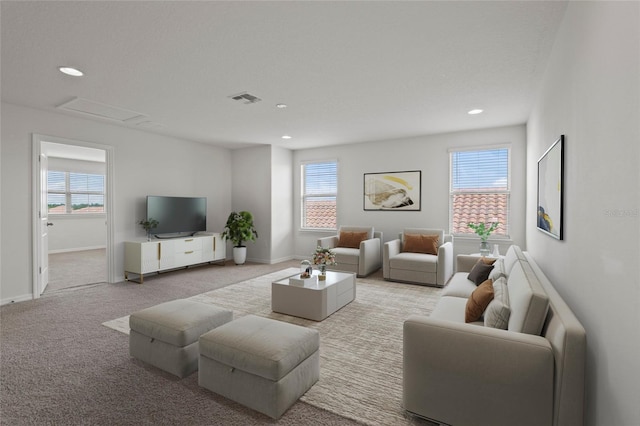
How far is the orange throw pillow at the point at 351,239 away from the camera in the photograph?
5.70 m

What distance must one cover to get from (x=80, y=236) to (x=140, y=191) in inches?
193

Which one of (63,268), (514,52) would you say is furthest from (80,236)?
(514,52)

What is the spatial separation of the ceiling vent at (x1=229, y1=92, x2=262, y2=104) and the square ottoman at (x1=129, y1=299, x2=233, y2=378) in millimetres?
2419

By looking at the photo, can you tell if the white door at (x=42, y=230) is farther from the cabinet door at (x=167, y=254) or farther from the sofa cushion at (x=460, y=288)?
the sofa cushion at (x=460, y=288)

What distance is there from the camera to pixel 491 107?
162 inches

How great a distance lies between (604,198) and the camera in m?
1.41

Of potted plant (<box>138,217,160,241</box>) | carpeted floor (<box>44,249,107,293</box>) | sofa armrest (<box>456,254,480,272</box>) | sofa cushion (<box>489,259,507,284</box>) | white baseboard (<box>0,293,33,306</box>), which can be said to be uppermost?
potted plant (<box>138,217,160,241</box>)

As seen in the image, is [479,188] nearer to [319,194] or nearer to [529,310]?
[319,194]

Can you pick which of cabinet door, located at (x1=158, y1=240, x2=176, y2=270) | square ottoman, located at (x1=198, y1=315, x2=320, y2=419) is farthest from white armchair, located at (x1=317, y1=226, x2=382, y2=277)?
square ottoman, located at (x1=198, y1=315, x2=320, y2=419)

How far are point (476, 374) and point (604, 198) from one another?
40.5 inches

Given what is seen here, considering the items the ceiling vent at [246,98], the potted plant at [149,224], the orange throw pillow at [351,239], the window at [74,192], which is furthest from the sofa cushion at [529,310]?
the window at [74,192]

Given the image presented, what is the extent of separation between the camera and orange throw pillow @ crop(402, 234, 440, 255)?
508 cm

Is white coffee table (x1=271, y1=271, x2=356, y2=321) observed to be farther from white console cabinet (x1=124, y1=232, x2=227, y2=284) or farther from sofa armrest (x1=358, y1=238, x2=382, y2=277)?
white console cabinet (x1=124, y1=232, x2=227, y2=284)

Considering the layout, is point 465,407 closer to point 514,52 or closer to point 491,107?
point 514,52
